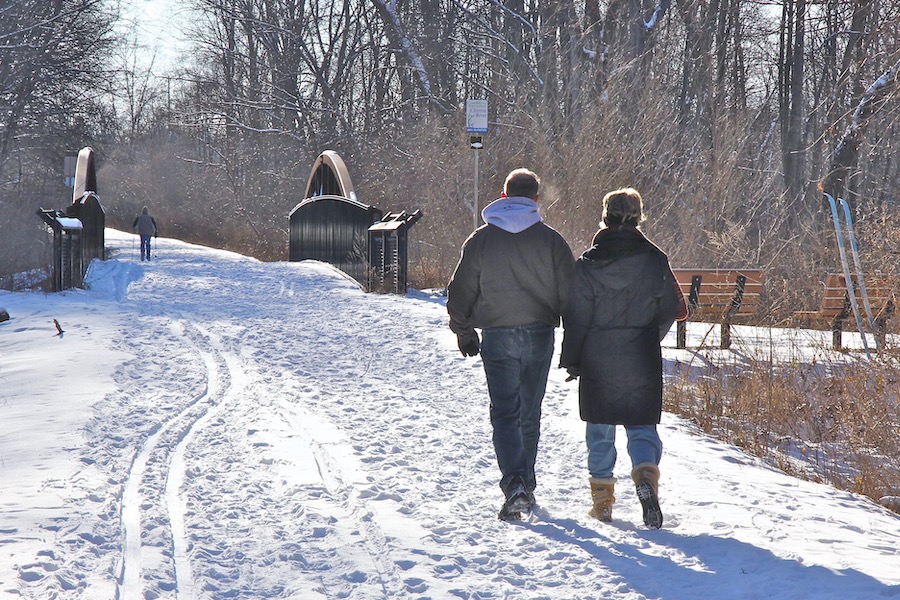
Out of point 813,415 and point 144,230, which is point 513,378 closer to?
point 813,415

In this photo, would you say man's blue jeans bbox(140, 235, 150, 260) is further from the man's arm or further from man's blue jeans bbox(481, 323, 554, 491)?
man's blue jeans bbox(481, 323, 554, 491)

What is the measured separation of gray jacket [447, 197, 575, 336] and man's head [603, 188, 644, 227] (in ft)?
1.04

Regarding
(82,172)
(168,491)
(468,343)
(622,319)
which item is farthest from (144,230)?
(622,319)

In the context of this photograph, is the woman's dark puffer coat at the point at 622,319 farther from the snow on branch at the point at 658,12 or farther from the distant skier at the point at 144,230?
the distant skier at the point at 144,230

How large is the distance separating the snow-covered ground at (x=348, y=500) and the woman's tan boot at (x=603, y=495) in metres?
0.09

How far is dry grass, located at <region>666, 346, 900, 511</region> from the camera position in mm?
6996

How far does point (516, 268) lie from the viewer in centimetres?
505

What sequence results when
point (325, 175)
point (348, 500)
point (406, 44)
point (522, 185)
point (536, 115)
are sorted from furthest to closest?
point (406, 44)
point (325, 175)
point (536, 115)
point (348, 500)
point (522, 185)

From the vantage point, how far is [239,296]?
17.0 metres

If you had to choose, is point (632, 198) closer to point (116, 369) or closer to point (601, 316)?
point (601, 316)

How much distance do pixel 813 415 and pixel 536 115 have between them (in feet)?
42.6

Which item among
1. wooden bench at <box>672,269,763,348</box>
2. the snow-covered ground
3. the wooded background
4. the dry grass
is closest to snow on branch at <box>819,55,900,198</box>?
the wooded background

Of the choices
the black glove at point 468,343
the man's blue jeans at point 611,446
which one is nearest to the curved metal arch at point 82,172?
the black glove at point 468,343

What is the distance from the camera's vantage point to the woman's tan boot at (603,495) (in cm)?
500
